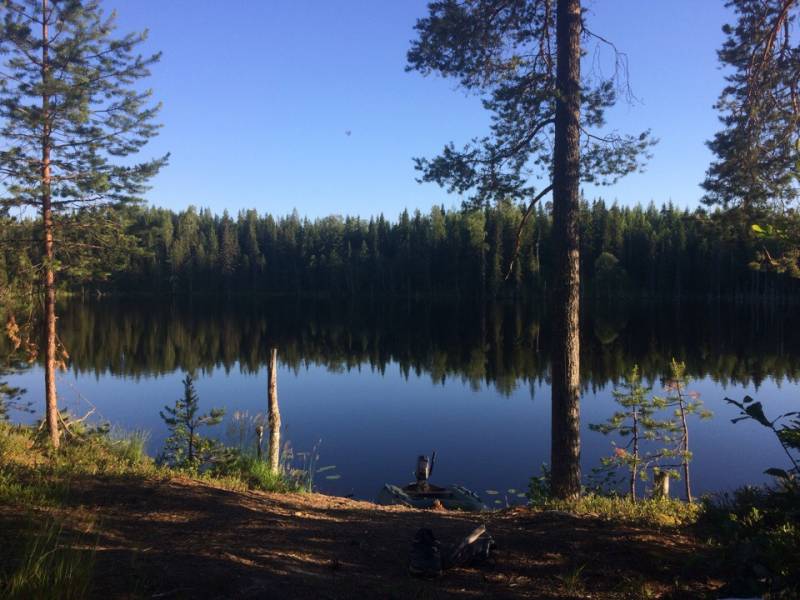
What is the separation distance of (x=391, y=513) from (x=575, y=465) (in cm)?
275

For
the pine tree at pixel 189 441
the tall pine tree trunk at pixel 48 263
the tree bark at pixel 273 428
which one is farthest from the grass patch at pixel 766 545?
the tall pine tree trunk at pixel 48 263

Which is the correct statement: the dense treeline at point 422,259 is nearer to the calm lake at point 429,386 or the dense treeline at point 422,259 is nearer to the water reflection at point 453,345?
the water reflection at point 453,345

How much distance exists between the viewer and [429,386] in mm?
24109

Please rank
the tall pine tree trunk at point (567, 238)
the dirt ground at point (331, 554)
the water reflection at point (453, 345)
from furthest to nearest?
the water reflection at point (453, 345)
the tall pine tree trunk at point (567, 238)
the dirt ground at point (331, 554)

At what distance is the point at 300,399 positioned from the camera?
71.7 feet

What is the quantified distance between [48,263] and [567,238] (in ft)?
30.0

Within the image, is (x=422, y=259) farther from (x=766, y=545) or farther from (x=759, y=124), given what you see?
(x=766, y=545)

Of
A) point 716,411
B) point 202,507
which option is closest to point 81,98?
point 202,507

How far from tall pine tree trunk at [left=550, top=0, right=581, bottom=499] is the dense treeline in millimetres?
53769

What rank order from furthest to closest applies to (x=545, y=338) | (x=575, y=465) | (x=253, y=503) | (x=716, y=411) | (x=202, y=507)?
(x=545, y=338) < (x=716, y=411) < (x=575, y=465) < (x=253, y=503) < (x=202, y=507)

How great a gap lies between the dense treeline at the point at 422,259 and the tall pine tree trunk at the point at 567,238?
53769 mm

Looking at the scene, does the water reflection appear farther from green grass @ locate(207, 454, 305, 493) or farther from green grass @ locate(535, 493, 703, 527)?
green grass @ locate(535, 493, 703, 527)

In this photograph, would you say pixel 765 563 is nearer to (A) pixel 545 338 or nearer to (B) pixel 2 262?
(B) pixel 2 262

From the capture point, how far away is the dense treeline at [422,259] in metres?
80.8
